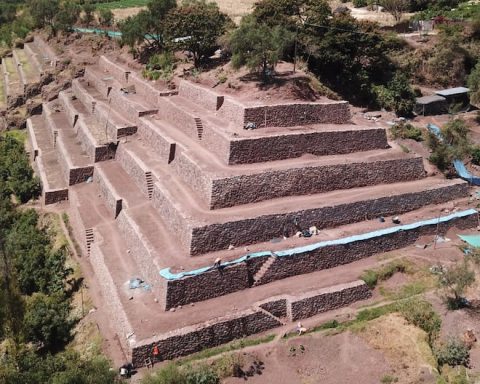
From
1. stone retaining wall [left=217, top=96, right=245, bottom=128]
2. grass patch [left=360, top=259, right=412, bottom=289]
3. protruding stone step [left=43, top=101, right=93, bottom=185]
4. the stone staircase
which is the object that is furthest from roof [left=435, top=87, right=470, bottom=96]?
protruding stone step [left=43, top=101, right=93, bottom=185]

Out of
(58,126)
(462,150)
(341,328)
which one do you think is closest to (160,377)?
(341,328)

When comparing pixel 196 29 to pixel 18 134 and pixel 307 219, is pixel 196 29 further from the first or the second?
pixel 307 219

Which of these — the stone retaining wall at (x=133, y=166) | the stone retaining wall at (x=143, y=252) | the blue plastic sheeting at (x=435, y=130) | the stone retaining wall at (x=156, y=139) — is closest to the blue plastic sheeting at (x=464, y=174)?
the blue plastic sheeting at (x=435, y=130)

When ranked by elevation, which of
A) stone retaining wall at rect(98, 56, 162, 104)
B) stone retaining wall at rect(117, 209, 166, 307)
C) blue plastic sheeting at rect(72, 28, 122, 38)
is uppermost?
blue plastic sheeting at rect(72, 28, 122, 38)

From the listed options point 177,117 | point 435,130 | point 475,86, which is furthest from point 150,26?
point 475,86

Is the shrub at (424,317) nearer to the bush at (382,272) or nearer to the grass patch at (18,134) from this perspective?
the bush at (382,272)

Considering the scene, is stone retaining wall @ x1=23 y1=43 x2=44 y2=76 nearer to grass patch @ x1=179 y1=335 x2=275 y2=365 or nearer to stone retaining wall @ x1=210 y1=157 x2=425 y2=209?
stone retaining wall @ x1=210 y1=157 x2=425 y2=209

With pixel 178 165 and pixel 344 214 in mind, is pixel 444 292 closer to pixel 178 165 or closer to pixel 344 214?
pixel 344 214
